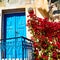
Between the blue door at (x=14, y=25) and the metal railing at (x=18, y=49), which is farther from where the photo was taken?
the blue door at (x=14, y=25)

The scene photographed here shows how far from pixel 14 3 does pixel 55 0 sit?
1.76 metres

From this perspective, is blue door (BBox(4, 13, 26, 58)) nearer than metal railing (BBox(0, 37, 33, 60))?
No

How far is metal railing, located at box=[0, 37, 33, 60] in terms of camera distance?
35.9 ft

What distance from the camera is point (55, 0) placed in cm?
1252

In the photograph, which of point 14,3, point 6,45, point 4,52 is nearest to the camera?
point 6,45

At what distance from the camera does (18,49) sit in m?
11.2

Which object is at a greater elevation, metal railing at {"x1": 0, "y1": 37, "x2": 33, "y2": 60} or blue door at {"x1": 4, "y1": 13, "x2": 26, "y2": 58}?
blue door at {"x1": 4, "y1": 13, "x2": 26, "y2": 58}

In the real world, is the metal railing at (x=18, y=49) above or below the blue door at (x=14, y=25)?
below

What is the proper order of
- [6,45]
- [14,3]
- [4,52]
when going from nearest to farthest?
[6,45]
[4,52]
[14,3]

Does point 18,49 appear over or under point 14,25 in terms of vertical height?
under

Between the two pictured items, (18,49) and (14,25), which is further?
(14,25)

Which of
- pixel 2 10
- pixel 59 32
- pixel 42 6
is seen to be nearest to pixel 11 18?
pixel 2 10

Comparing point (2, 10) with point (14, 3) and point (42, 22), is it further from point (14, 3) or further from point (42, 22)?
point (42, 22)

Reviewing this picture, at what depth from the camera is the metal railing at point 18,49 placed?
431 inches
